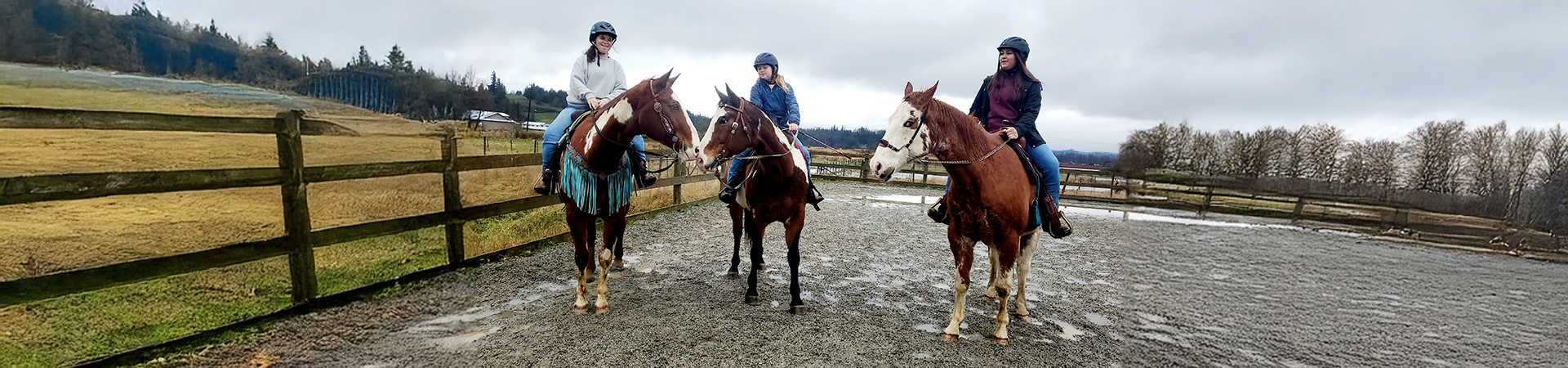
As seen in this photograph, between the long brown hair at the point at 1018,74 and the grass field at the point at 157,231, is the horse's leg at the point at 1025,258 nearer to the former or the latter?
the long brown hair at the point at 1018,74

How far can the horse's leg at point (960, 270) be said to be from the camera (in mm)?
3590

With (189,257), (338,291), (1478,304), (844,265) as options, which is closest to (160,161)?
(338,291)

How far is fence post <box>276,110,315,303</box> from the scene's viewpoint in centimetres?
355

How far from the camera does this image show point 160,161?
6.06 meters

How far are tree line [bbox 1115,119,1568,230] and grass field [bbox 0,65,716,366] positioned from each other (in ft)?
61.8

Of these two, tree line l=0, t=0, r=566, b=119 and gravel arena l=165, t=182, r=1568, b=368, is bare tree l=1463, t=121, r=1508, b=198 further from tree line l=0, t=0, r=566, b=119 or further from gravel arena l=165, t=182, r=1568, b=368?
tree line l=0, t=0, r=566, b=119

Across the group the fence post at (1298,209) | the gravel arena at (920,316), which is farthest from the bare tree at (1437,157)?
the gravel arena at (920,316)

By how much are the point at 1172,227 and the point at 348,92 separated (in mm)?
18428

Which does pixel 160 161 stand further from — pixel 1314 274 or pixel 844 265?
pixel 1314 274

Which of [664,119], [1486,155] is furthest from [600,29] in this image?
[1486,155]

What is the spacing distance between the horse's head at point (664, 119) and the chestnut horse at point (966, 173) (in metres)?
1.37

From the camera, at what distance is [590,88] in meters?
4.71

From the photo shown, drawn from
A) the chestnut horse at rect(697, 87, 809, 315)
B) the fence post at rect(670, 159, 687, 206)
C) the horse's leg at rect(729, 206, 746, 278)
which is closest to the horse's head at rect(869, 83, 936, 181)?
the chestnut horse at rect(697, 87, 809, 315)

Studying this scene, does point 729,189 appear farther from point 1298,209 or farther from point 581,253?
→ point 1298,209
